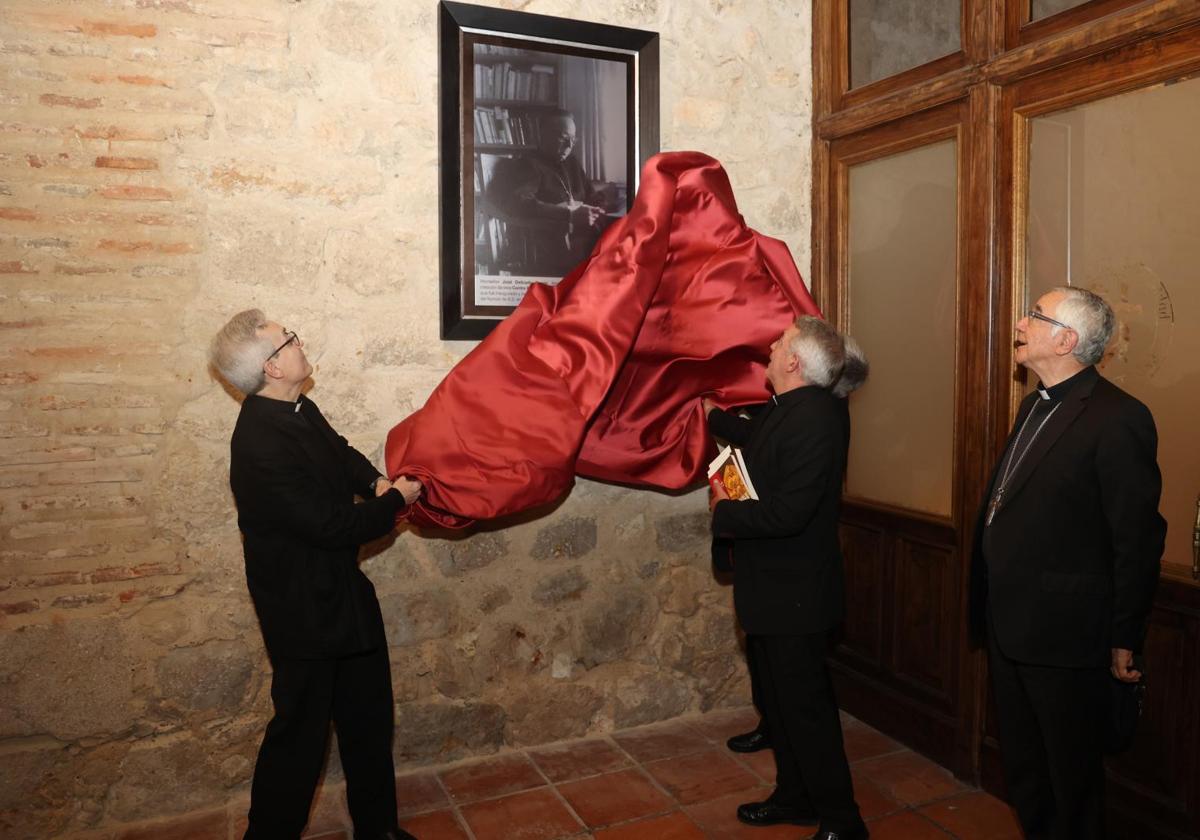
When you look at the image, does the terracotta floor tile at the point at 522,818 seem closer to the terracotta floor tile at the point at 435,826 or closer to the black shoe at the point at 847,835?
the terracotta floor tile at the point at 435,826

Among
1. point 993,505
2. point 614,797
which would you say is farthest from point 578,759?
point 993,505

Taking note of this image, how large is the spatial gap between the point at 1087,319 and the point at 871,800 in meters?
1.72

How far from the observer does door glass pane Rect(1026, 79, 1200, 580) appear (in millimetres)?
2463

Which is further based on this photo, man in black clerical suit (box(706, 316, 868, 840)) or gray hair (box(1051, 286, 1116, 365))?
man in black clerical suit (box(706, 316, 868, 840))

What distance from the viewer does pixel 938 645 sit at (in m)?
3.27

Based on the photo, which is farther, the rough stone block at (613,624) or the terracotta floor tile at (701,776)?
the rough stone block at (613,624)

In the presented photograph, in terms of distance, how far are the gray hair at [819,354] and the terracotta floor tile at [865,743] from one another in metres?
1.54

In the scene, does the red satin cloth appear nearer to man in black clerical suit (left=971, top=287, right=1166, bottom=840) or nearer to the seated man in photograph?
the seated man in photograph

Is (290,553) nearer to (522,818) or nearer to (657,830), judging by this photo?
(522,818)

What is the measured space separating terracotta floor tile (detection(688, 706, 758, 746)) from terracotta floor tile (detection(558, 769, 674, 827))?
43 cm

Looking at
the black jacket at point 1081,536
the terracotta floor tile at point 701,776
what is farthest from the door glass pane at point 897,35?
the terracotta floor tile at point 701,776

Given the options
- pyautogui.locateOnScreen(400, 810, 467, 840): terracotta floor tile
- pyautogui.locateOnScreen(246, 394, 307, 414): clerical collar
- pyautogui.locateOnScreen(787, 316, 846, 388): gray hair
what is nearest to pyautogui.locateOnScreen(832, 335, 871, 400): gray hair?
pyautogui.locateOnScreen(787, 316, 846, 388): gray hair

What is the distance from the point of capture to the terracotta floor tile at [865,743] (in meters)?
3.36

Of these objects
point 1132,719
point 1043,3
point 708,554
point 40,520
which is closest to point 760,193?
point 1043,3
